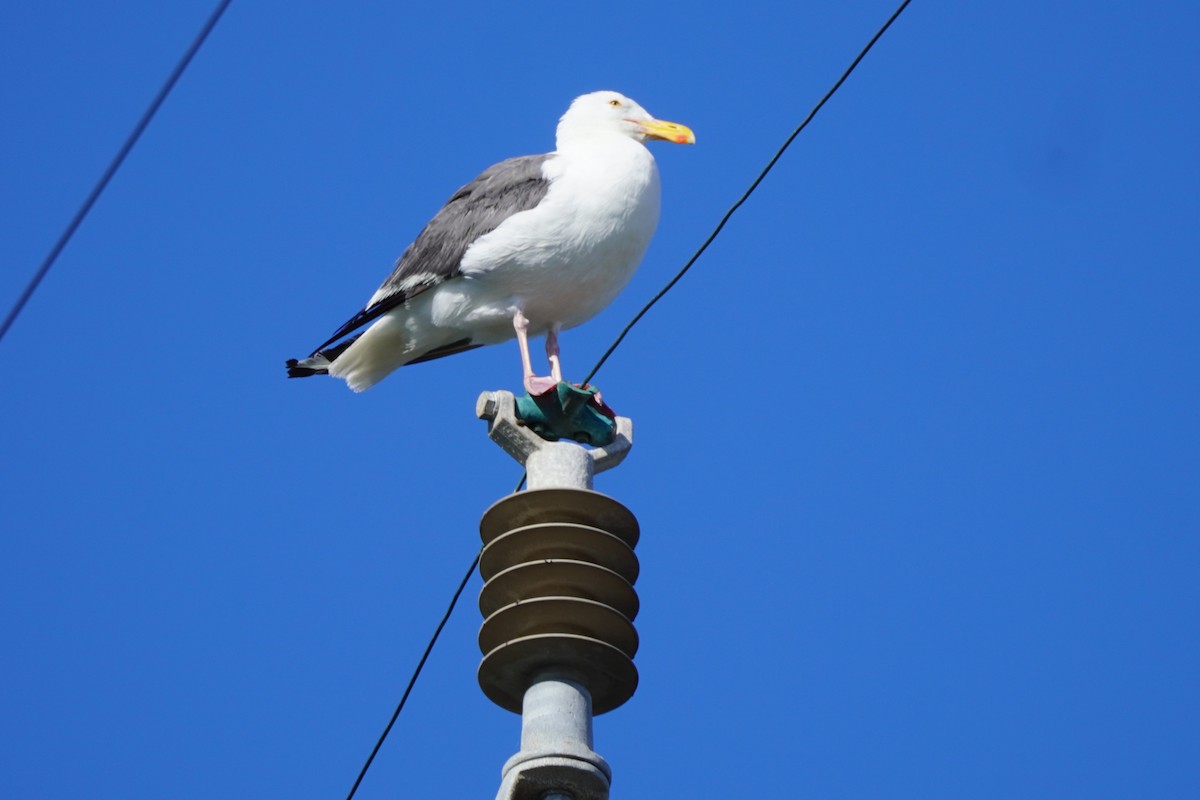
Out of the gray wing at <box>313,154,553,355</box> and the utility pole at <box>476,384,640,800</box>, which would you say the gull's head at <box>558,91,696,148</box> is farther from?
the utility pole at <box>476,384,640,800</box>

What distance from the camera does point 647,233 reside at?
318 inches

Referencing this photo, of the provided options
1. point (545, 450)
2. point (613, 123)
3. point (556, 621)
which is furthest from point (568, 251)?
point (556, 621)

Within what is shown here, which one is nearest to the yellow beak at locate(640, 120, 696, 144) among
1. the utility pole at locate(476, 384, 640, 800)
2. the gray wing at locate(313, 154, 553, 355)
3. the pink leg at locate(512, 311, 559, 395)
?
the gray wing at locate(313, 154, 553, 355)

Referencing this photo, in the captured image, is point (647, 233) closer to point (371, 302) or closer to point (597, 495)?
point (371, 302)

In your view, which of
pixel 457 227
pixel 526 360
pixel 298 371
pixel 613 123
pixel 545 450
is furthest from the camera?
pixel 613 123

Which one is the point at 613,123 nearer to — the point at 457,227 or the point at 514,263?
the point at 457,227

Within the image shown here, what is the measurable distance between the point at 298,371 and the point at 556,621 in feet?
13.5

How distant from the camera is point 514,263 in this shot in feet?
25.4

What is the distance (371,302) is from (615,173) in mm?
1371

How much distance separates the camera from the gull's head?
888 centimetres

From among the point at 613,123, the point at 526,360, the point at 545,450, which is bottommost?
the point at 545,450

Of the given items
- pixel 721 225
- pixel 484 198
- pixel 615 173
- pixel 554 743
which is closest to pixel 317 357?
pixel 484 198

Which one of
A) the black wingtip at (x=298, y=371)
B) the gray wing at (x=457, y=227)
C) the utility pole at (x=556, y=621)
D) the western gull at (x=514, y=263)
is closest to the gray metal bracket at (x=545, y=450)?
the utility pole at (x=556, y=621)

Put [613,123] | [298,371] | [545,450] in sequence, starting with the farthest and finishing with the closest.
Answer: [613,123]
[298,371]
[545,450]
